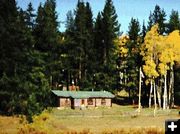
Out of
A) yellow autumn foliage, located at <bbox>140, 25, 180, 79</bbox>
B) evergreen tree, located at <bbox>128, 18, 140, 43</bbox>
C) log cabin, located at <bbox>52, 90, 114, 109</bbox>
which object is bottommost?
log cabin, located at <bbox>52, 90, 114, 109</bbox>

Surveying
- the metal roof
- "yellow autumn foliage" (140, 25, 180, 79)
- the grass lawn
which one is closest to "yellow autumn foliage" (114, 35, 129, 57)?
the metal roof

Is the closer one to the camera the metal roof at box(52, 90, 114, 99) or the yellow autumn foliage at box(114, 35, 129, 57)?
the metal roof at box(52, 90, 114, 99)

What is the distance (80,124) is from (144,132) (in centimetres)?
1470

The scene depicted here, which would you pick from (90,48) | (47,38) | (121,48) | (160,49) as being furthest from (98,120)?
(121,48)

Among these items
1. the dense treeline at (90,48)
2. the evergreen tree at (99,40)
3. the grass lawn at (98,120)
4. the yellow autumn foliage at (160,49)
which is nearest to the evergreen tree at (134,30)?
the dense treeline at (90,48)

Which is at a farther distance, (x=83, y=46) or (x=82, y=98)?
(x=83, y=46)

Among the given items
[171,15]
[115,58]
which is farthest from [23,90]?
[171,15]

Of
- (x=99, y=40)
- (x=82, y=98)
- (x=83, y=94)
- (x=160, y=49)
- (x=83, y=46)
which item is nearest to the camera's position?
(x=160, y=49)

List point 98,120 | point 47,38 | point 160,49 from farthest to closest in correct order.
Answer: point 47,38 < point 160,49 < point 98,120

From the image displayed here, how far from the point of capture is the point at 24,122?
38.5 metres

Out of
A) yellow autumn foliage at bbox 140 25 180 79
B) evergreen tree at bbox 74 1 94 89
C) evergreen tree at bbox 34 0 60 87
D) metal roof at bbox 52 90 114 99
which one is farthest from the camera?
evergreen tree at bbox 74 1 94 89

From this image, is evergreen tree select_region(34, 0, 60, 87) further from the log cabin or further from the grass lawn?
the grass lawn

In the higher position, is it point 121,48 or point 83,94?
point 121,48

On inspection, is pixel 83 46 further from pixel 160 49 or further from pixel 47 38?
pixel 160 49
